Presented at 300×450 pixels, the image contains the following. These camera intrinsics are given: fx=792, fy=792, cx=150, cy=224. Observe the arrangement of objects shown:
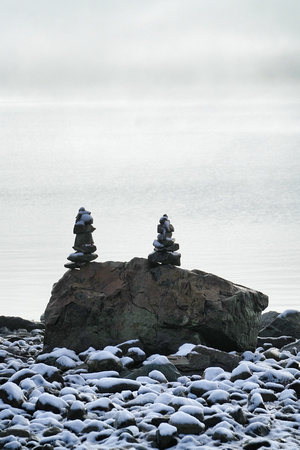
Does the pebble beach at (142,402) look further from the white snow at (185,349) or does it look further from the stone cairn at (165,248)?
the stone cairn at (165,248)

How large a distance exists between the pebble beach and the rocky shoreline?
0.6 inches

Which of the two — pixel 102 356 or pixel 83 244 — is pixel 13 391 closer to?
pixel 102 356

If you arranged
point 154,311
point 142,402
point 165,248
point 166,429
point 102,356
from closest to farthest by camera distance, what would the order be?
point 166,429 → point 142,402 → point 102,356 → point 154,311 → point 165,248

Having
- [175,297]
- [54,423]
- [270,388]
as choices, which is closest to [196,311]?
[175,297]

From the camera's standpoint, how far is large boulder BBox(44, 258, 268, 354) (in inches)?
704

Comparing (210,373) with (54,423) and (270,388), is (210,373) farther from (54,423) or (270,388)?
(54,423)

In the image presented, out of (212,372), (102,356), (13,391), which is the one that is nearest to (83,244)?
(102,356)

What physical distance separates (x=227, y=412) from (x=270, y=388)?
1.98 metres

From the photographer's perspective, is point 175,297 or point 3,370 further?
point 175,297

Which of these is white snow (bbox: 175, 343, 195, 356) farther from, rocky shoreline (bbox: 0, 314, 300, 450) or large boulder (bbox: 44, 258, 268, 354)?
large boulder (bbox: 44, 258, 268, 354)

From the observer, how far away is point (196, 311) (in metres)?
18.0

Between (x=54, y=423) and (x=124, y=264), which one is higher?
(x=124, y=264)

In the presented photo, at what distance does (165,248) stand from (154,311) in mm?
1548

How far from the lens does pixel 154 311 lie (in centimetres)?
1812
